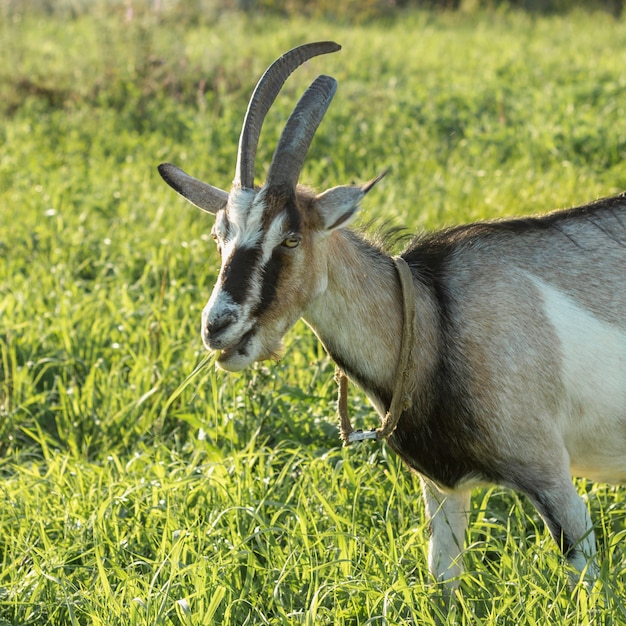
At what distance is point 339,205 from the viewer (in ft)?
8.77

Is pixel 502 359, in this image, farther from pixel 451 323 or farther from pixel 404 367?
pixel 404 367

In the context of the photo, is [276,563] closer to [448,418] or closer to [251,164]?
[448,418]

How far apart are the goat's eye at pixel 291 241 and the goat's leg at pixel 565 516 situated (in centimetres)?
98

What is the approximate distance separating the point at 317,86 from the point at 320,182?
3781 millimetres

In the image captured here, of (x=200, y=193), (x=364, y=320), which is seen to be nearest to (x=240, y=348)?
(x=364, y=320)

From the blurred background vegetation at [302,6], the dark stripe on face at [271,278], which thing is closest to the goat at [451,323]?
the dark stripe on face at [271,278]

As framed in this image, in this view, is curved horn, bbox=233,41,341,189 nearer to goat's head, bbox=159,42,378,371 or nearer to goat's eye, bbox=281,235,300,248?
goat's head, bbox=159,42,378,371

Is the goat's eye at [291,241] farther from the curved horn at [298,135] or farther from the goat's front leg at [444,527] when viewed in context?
the goat's front leg at [444,527]

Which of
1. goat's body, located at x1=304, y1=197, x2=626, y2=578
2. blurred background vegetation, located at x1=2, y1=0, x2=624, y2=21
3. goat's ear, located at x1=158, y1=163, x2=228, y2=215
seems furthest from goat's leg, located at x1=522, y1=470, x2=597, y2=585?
blurred background vegetation, located at x1=2, y1=0, x2=624, y2=21

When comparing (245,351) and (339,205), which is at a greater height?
(339,205)

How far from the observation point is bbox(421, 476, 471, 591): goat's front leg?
3090 mm

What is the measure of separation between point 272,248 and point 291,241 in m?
0.06

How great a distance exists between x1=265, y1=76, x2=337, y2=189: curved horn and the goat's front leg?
1083 mm

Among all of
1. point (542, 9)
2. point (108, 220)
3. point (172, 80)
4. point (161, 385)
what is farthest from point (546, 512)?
point (542, 9)
